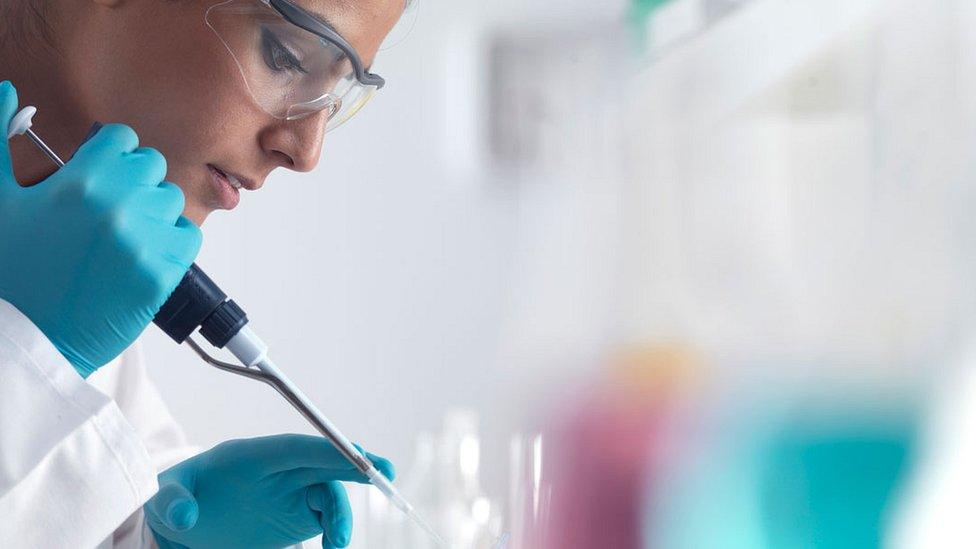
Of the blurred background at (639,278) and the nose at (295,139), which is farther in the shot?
the blurred background at (639,278)

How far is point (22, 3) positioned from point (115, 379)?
536 mm

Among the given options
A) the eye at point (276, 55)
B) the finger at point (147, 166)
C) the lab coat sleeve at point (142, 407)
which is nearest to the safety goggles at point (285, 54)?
the eye at point (276, 55)

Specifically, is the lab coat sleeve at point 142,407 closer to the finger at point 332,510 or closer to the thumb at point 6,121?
the finger at point 332,510

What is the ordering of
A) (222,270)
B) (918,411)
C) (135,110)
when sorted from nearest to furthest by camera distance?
1. (135,110)
2. (918,411)
3. (222,270)

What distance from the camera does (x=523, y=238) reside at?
174cm

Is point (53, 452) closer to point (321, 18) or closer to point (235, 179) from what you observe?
point (235, 179)

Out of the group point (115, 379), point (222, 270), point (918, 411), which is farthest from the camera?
point (222, 270)

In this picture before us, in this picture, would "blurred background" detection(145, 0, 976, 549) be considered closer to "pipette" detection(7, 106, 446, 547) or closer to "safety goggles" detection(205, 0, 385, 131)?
"safety goggles" detection(205, 0, 385, 131)

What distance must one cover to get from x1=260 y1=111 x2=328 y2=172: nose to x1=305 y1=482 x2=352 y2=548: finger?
37 cm

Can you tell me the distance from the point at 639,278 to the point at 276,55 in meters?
0.93

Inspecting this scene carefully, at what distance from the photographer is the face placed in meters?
0.98

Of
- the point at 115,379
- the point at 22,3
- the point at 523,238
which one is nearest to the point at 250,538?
the point at 115,379

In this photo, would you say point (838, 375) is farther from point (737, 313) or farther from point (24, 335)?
point (24, 335)

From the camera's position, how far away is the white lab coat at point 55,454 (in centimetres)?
77
